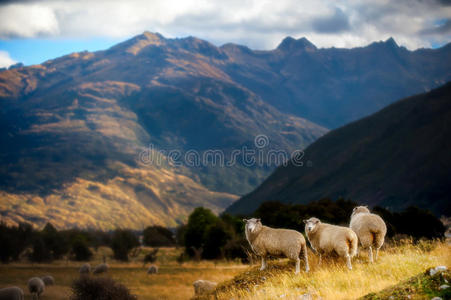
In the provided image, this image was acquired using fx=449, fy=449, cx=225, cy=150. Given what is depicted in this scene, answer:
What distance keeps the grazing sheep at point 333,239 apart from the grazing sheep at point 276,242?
560 mm

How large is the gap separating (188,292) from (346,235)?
110 feet

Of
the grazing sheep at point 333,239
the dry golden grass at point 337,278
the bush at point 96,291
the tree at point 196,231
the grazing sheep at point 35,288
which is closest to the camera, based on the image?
the dry golden grass at point 337,278

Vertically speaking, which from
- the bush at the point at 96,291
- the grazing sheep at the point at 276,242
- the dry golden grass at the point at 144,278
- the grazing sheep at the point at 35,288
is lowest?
the dry golden grass at the point at 144,278

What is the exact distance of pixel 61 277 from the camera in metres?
59.6

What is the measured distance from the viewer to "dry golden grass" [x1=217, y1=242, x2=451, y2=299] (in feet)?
48.8

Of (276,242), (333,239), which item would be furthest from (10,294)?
(333,239)

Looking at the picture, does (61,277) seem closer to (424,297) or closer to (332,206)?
(332,206)

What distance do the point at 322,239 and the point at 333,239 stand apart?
63 cm

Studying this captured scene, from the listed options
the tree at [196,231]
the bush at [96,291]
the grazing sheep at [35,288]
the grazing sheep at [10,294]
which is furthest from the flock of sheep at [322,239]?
the tree at [196,231]

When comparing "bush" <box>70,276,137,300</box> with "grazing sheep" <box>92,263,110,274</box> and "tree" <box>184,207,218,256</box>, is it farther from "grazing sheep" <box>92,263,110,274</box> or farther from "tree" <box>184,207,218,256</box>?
"tree" <box>184,207,218,256</box>

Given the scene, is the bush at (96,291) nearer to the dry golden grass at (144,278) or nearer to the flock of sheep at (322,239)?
the dry golden grass at (144,278)

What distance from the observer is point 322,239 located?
18.2 meters

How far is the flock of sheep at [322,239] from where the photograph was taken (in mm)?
17562

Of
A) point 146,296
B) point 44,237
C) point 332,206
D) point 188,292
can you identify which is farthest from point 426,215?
point 44,237
